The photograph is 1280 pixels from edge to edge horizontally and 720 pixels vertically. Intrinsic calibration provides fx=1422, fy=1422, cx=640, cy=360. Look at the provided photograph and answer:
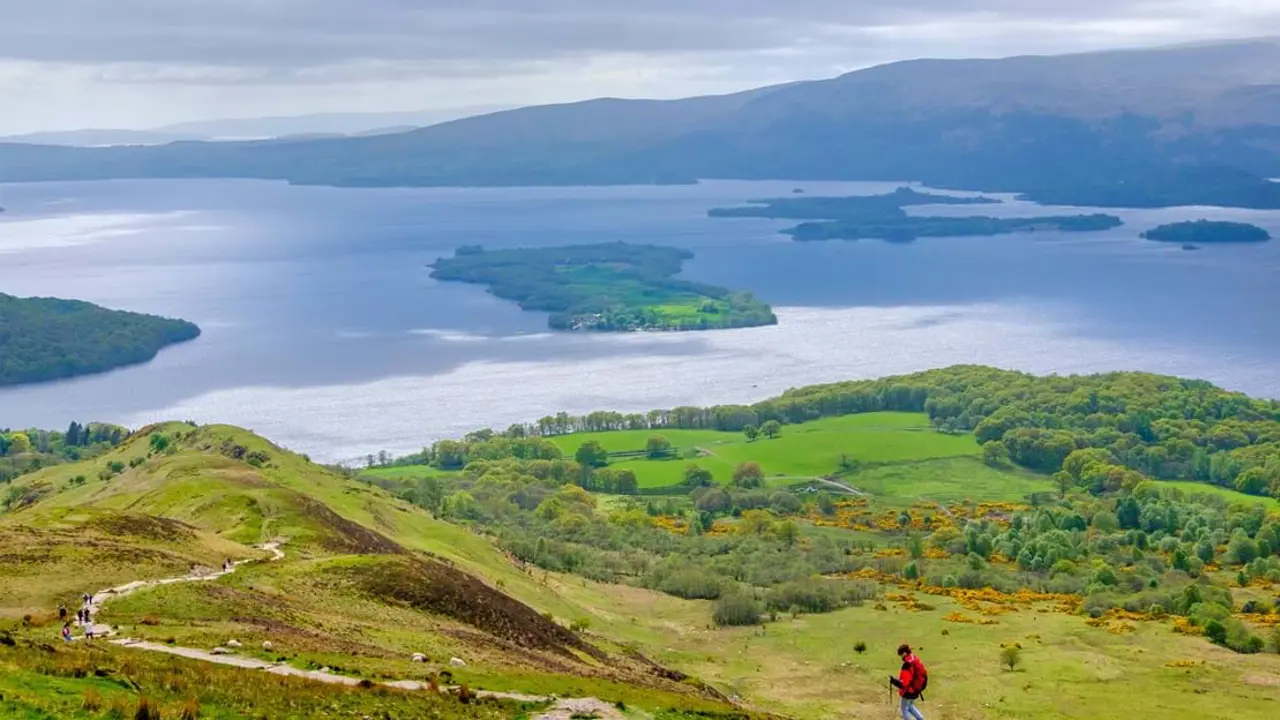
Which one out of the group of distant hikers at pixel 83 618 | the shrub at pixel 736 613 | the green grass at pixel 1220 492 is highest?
the group of distant hikers at pixel 83 618

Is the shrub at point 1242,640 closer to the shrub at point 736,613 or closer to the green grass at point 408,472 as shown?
the shrub at point 736,613

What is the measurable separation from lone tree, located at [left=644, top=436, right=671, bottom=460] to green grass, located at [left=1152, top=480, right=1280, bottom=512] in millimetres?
37795

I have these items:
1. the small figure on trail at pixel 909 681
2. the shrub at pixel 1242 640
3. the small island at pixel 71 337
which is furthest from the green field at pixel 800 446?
the small figure on trail at pixel 909 681

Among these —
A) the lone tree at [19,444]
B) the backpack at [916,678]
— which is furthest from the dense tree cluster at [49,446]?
the backpack at [916,678]

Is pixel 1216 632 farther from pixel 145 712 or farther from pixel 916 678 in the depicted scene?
pixel 145 712

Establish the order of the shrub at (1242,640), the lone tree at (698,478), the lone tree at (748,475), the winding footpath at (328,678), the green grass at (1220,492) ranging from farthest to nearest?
1. the lone tree at (698,478)
2. the lone tree at (748,475)
3. the green grass at (1220,492)
4. the shrub at (1242,640)
5. the winding footpath at (328,678)

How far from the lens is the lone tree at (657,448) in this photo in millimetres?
115688

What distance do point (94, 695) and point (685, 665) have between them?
27.8m

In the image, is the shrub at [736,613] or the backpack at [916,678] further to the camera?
the shrub at [736,613]

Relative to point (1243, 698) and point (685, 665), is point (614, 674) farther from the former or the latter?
point (1243, 698)

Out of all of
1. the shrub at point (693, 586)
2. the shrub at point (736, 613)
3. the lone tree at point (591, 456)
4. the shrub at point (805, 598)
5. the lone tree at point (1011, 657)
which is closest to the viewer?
the lone tree at point (1011, 657)

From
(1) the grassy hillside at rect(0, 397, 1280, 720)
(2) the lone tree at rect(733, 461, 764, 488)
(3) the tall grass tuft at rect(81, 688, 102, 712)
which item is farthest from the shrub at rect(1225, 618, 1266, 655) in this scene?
(2) the lone tree at rect(733, 461, 764, 488)

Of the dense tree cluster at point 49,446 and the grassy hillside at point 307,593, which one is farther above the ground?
the grassy hillside at point 307,593

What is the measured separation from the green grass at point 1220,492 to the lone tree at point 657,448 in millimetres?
37795
